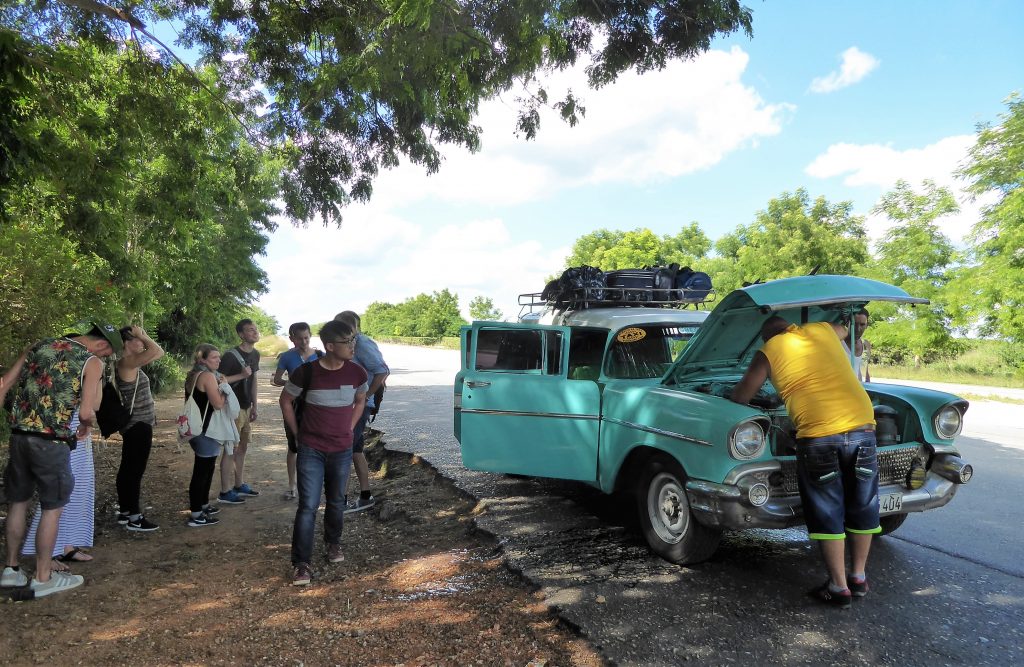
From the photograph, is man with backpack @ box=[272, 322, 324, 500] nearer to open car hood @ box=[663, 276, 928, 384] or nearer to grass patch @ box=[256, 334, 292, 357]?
open car hood @ box=[663, 276, 928, 384]

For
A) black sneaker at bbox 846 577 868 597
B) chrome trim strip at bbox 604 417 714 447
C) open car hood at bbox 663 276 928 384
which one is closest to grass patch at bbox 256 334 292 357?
open car hood at bbox 663 276 928 384

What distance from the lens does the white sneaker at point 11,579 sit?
3824 mm

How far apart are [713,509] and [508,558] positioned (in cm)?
143

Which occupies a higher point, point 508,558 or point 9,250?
point 9,250

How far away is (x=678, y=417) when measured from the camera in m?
3.93

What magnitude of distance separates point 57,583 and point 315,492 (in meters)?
1.61

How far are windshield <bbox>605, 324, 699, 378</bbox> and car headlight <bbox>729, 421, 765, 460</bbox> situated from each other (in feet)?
5.34

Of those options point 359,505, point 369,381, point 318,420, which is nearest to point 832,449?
point 318,420

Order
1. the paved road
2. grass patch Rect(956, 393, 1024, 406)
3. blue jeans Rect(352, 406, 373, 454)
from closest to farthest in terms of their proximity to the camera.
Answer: the paved road → blue jeans Rect(352, 406, 373, 454) → grass patch Rect(956, 393, 1024, 406)

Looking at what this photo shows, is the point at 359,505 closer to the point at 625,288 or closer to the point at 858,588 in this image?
the point at 625,288

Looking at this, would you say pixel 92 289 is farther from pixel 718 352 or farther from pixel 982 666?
pixel 982 666

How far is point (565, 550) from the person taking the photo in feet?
14.4

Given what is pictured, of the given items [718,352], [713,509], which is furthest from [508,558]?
[718,352]

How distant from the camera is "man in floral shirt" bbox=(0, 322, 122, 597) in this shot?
12.5 ft
